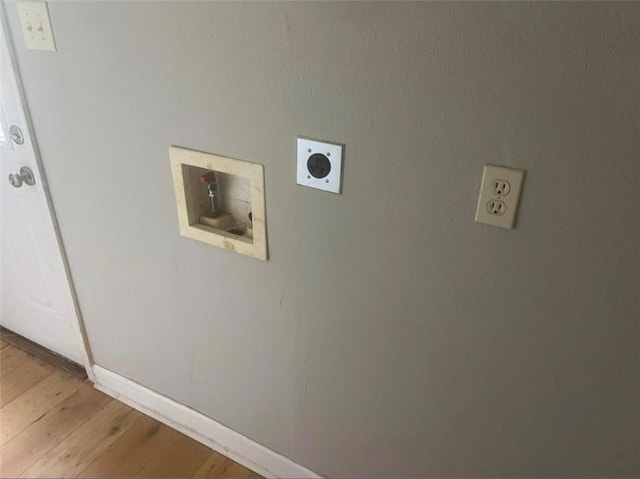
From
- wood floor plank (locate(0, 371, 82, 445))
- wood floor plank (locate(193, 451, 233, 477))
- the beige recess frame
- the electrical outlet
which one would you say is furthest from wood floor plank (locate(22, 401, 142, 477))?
the electrical outlet

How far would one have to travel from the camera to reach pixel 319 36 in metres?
0.84

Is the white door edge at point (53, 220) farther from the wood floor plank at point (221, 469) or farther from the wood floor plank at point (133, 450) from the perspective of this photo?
the wood floor plank at point (221, 469)

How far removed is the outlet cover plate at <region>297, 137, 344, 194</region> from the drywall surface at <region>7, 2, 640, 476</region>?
0.07 feet

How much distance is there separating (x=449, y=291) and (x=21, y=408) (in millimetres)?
1708

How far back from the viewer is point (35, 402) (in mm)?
1791

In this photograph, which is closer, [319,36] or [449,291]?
[319,36]

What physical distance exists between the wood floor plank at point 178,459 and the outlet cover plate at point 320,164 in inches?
44.2

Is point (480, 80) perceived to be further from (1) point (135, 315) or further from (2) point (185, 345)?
(1) point (135, 315)

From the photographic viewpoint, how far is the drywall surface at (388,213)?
74 centimetres

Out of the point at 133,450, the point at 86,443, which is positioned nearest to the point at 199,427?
the point at 133,450

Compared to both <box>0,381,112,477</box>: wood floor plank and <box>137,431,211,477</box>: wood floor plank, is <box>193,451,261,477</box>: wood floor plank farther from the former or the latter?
<box>0,381,112,477</box>: wood floor plank

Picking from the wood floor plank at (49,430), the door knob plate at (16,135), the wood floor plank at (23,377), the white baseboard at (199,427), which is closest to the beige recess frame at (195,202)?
the door knob plate at (16,135)

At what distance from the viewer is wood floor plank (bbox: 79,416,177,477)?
5.04 ft

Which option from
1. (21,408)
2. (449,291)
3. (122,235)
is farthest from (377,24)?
(21,408)
